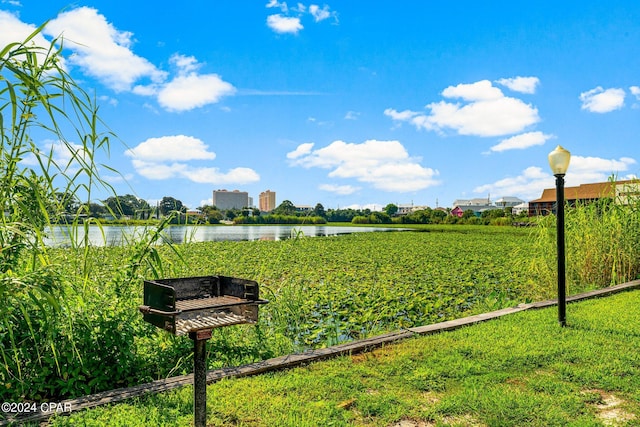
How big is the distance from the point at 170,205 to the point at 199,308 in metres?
2.08

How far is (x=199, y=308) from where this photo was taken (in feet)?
6.99

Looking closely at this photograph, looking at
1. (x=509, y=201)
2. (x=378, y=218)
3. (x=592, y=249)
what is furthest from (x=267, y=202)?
(x=509, y=201)

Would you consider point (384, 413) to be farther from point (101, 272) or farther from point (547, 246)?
point (547, 246)

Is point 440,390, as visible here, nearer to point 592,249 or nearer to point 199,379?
point 199,379

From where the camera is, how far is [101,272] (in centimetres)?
374

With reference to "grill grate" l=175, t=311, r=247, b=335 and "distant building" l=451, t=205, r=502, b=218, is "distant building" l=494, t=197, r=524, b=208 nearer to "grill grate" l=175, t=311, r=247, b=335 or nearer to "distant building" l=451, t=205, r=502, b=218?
"distant building" l=451, t=205, r=502, b=218

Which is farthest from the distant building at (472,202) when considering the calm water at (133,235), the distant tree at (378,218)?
the calm water at (133,235)

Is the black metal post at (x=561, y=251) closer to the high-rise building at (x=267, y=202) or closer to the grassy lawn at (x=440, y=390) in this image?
the grassy lawn at (x=440, y=390)

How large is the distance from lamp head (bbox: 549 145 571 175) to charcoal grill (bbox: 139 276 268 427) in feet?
13.3

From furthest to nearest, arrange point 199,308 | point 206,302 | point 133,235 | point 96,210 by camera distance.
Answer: point 133,235 → point 96,210 → point 206,302 → point 199,308

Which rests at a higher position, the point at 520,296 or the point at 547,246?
the point at 547,246

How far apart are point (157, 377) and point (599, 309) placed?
5.14 metres

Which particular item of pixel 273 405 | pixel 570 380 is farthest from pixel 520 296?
pixel 273 405

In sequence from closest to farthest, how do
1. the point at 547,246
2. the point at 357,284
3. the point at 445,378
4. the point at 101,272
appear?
the point at 445,378 → the point at 101,272 → the point at 547,246 → the point at 357,284
